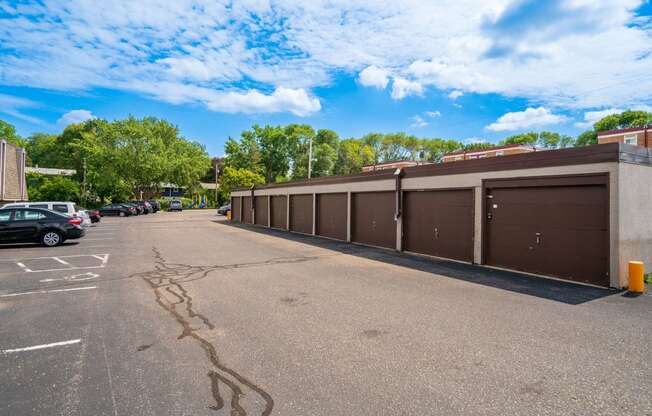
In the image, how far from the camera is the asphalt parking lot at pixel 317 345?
3342mm

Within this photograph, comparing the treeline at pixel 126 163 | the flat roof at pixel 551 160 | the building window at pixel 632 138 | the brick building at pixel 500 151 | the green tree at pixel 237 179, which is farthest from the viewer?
the green tree at pixel 237 179

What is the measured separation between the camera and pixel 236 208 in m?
33.2

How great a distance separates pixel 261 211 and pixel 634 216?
2237cm

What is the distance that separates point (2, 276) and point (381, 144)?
8311cm

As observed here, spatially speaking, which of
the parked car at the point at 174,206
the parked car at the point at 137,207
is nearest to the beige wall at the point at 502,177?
the parked car at the point at 137,207

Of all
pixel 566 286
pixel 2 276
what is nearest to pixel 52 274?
pixel 2 276

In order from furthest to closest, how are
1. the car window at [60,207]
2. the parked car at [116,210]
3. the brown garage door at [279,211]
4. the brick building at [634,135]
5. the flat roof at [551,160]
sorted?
1. the parked car at [116,210]
2. the brick building at [634,135]
3. the brown garage door at [279,211]
4. the car window at [60,207]
5. the flat roof at [551,160]

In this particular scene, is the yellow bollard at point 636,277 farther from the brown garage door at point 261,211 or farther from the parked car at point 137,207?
the parked car at point 137,207

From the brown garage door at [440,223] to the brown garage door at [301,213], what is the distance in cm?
773

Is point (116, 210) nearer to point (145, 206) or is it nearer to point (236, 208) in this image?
point (145, 206)

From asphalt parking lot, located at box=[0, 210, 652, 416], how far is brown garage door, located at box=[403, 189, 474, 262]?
2.70 meters

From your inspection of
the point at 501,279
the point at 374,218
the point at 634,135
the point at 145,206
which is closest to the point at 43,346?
the point at 501,279

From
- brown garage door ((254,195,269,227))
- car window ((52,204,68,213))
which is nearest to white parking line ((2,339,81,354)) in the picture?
car window ((52,204,68,213))

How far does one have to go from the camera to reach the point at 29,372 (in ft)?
12.7
